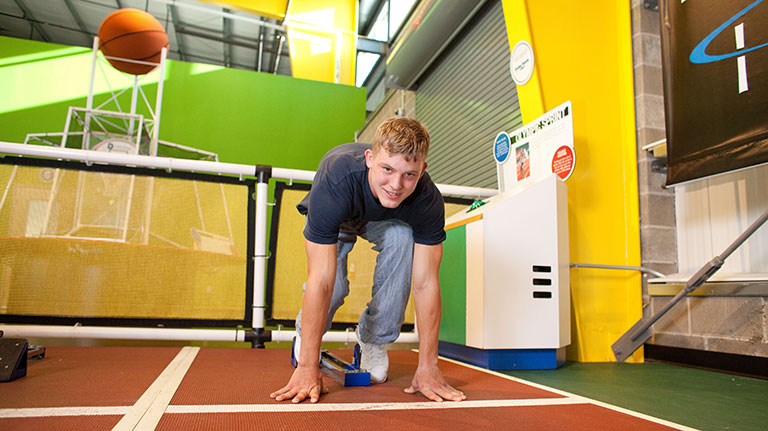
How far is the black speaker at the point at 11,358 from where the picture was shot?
1619 millimetres

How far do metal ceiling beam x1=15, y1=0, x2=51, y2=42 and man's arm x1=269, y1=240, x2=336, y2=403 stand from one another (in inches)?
488

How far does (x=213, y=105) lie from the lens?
23.5 feet

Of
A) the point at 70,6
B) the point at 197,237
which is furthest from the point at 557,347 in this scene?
the point at 70,6

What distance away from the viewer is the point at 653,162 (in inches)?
110

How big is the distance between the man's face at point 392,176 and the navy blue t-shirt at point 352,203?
0.08m

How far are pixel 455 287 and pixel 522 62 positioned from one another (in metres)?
1.41

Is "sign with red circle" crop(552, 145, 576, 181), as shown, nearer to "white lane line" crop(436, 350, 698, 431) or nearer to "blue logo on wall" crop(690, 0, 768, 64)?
"blue logo on wall" crop(690, 0, 768, 64)

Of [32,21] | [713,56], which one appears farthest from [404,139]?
[32,21]

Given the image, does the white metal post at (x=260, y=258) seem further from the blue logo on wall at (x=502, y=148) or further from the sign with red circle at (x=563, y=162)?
the sign with red circle at (x=563, y=162)

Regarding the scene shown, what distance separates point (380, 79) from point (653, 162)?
8.35 meters

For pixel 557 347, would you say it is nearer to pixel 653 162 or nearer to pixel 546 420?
pixel 546 420

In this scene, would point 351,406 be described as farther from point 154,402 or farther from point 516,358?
point 516,358

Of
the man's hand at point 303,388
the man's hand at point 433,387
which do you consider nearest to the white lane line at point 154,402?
the man's hand at point 303,388

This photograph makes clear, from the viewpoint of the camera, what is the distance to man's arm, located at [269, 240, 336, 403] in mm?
1472
